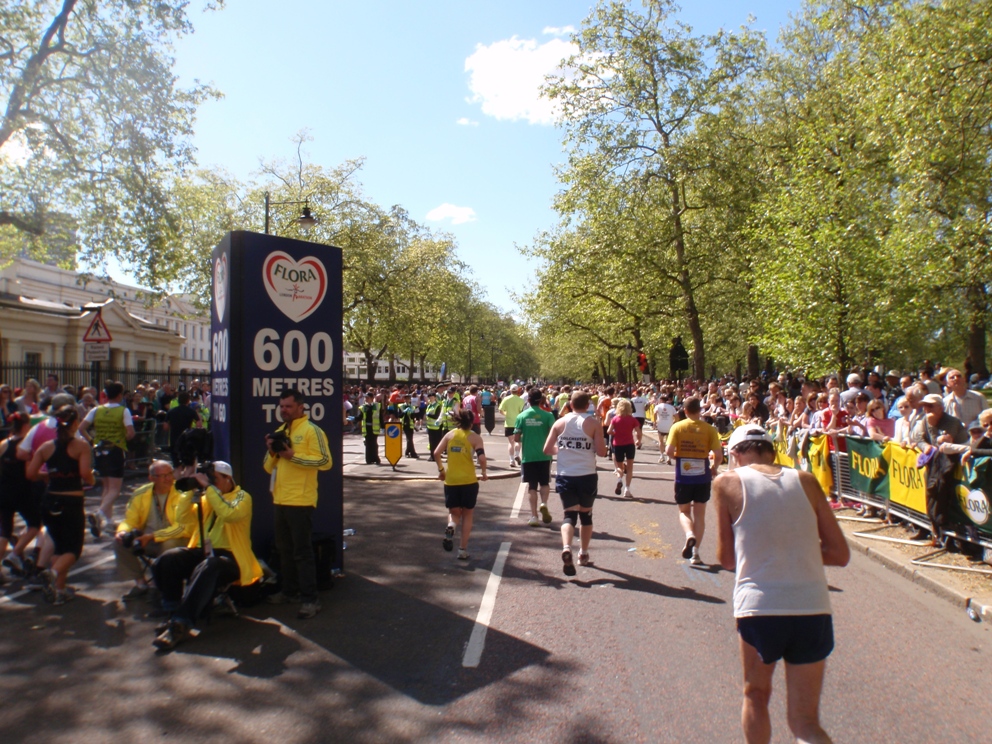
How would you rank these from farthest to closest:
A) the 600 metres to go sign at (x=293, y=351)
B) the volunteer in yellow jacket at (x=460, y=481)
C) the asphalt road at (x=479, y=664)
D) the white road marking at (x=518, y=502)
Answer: the white road marking at (x=518, y=502)
the volunteer in yellow jacket at (x=460, y=481)
the 600 metres to go sign at (x=293, y=351)
the asphalt road at (x=479, y=664)

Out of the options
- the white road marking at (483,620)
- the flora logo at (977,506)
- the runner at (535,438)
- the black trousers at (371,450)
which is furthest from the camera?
the black trousers at (371,450)

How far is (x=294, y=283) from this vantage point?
23.1ft

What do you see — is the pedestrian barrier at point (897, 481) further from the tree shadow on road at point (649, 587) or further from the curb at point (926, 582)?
the tree shadow on road at point (649, 587)

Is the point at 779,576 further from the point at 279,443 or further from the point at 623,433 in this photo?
the point at 623,433

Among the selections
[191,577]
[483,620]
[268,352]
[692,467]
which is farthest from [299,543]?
Answer: [692,467]

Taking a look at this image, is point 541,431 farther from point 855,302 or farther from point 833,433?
point 855,302

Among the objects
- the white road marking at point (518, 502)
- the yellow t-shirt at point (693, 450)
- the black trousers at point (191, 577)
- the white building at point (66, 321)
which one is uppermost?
the white building at point (66, 321)

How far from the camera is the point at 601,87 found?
29.9 m

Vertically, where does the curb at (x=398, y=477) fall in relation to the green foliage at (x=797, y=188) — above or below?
below

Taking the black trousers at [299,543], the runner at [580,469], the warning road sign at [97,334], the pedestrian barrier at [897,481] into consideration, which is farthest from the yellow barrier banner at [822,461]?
the warning road sign at [97,334]

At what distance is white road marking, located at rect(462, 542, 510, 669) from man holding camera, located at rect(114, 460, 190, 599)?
104 inches

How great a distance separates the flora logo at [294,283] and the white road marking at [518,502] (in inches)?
188

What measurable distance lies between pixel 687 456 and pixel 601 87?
84.0 ft

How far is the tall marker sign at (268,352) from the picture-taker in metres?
6.67
